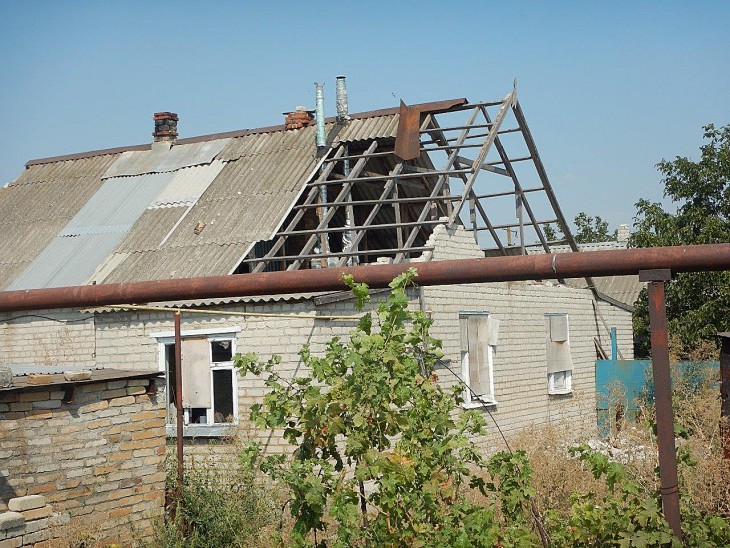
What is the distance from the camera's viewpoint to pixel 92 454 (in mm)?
8422

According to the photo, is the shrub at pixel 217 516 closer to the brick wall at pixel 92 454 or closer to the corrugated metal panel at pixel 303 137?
the brick wall at pixel 92 454

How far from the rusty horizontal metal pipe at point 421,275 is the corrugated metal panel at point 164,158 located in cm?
1364

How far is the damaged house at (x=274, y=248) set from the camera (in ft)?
44.8

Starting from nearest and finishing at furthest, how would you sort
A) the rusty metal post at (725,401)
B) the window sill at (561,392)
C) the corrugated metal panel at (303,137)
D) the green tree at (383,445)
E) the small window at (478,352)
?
the green tree at (383,445) → the rusty metal post at (725,401) → the small window at (478,352) → the corrugated metal panel at (303,137) → the window sill at (561,392)

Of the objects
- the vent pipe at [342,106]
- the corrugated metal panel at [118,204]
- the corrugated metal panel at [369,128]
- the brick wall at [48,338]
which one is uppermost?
the vent pipe at [342,106]

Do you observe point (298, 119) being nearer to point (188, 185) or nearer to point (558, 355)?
point (188, 185)

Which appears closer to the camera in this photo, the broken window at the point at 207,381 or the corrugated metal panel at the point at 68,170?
the broken window at the point at 207,381

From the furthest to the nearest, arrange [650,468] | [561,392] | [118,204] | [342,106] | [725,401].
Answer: [561,392], [118,204], [342,106], [650,468], [725,401]

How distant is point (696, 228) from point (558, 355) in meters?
5.13

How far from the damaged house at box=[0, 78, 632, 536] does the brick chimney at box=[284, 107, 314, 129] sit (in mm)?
41

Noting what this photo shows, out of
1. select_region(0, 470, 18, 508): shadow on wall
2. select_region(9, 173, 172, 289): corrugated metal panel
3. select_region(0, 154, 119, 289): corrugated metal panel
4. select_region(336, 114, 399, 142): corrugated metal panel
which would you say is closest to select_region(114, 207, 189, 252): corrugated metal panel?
select_region(9, 173, 172, 289): corrugated metal panel

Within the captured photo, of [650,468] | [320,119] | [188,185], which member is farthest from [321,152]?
[650,468]

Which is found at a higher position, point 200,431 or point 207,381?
point 207,381

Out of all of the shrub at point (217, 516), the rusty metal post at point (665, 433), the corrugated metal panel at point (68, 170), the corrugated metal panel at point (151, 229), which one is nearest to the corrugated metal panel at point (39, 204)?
the corrugated metal panel at point (68, 170)
